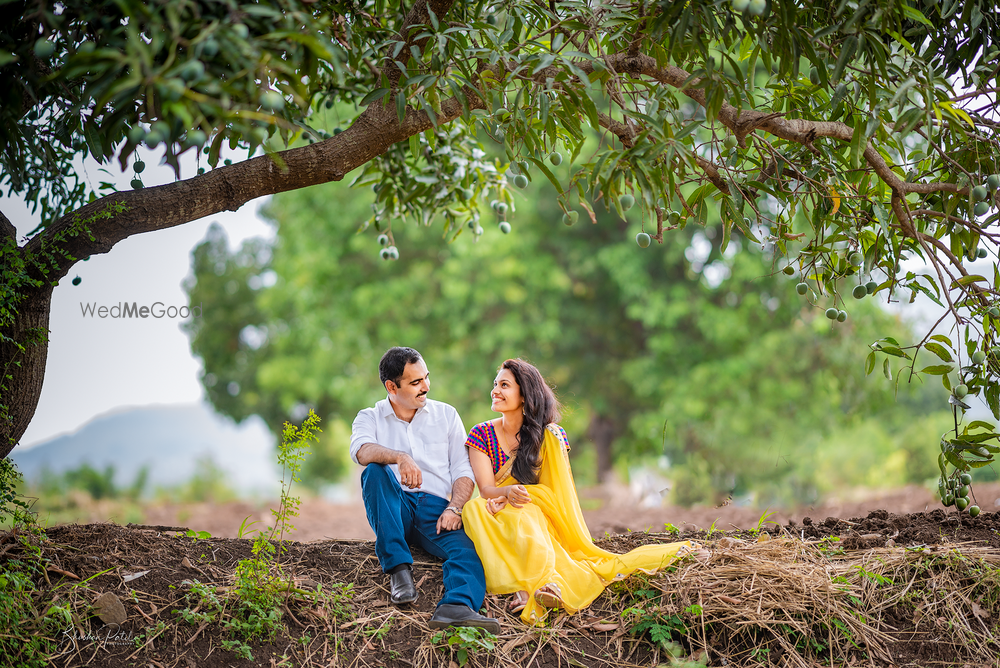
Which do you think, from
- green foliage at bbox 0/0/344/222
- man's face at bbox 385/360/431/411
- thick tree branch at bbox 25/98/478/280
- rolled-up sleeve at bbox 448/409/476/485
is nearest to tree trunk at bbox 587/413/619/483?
rolled-up sleeve at bbox 448/409/476/485

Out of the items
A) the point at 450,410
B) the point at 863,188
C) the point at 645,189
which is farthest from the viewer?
the point at 450,410

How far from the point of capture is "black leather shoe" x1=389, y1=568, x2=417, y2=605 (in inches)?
113

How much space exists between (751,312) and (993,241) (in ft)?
19.2

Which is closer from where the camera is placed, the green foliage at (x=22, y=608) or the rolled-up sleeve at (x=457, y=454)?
the green foliage at (x=22, y=608)

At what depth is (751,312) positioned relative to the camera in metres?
8.44

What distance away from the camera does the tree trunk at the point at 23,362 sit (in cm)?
275

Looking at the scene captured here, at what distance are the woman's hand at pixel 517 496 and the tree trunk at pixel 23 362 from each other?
6.58 ft

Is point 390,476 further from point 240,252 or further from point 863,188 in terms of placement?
point 240,252

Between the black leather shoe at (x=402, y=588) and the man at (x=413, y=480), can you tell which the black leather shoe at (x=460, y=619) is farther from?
the black leather shoe at (x=402, y=588)

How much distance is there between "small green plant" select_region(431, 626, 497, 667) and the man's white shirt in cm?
72

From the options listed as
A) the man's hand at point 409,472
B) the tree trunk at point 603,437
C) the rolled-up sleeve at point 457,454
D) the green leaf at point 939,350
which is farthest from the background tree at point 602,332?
the green leaf at point 939,350

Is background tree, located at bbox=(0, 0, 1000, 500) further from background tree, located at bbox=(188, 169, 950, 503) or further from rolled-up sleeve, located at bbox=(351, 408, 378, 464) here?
background tree, located at bbox=(188, 169, 950, 503)

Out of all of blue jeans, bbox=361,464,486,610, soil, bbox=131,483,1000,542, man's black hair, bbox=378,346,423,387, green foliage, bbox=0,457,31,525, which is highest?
man's black hair, bbox=378,346,423,387

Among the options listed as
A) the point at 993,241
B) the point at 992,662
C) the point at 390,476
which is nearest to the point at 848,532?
the point at 992,662
